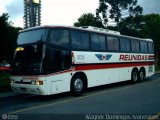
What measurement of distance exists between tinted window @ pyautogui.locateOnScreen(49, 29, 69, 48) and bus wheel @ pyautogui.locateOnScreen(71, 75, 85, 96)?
1789 millimetres

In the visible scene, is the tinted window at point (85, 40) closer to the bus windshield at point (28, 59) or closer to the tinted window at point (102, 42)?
the tinted window at point (102, 42)

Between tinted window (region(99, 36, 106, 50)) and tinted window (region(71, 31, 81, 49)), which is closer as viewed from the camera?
tinted window (region(71, 31, 81, 49))

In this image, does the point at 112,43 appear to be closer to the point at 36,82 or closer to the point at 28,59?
the point at 28,59

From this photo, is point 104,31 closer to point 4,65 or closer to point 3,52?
point 3,52

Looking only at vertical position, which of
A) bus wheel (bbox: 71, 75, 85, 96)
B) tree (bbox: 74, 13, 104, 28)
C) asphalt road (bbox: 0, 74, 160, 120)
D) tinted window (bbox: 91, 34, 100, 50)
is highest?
tree (bbox: 74, 13, 104, 28)

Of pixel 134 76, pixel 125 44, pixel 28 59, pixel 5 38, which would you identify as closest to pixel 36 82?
pixel 28 59

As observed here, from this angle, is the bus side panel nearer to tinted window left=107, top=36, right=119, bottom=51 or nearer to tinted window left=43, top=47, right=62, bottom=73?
tinted window left=43, top=47, right=62, bottom=73

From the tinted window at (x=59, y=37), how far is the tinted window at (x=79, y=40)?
52 centimetres

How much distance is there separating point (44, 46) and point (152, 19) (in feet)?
181

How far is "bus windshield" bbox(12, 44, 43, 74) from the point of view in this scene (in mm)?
12367

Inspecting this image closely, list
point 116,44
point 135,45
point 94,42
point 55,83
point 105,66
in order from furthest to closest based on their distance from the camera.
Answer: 1. point 135,45
2. point 116,44
3. point 105,66
4. point 94,42
5. point 55,83

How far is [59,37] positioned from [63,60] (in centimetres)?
112

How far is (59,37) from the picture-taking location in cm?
1327

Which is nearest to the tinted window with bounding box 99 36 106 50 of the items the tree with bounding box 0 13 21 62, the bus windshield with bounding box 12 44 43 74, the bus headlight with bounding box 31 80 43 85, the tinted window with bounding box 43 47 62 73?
the tinted window with bounding box 43 47 62 73
